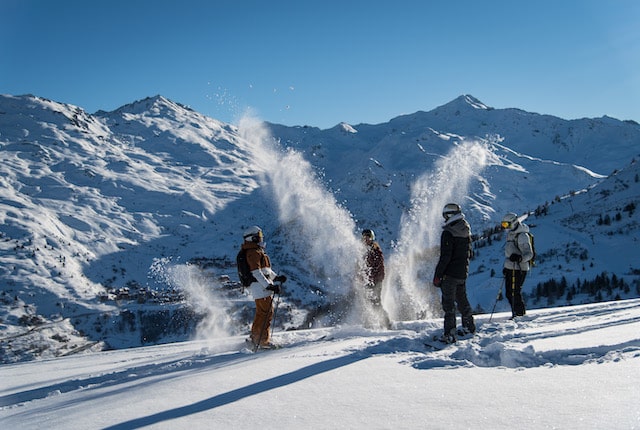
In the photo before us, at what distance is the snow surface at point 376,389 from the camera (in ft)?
11.7

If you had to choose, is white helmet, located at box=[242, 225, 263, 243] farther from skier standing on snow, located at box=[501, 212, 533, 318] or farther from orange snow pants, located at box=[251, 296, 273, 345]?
Answer: skier standing on snow, located at box=[501, 212, 533, 318]

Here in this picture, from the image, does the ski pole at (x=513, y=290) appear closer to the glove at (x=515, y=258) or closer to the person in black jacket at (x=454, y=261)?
the glove at (x=515, y=258)

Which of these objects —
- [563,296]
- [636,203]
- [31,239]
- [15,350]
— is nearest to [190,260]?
[31,239]

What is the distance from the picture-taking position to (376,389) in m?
4.62

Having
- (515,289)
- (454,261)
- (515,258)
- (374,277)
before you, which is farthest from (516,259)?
(454,261)

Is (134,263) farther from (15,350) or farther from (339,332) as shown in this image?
(339,332)

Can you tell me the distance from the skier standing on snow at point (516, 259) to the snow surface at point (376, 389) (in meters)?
3.59

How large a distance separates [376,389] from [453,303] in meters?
4.42

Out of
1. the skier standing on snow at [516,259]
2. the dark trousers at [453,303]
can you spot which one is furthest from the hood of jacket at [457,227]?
the skier standing on snow at [516,259]

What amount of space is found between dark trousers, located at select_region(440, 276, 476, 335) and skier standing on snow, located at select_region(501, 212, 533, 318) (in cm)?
344

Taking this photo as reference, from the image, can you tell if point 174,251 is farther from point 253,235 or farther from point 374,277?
point 253,235

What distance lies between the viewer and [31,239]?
110250mm

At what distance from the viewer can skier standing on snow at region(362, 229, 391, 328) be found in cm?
1186

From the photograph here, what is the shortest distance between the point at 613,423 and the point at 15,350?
8673 centimetres
